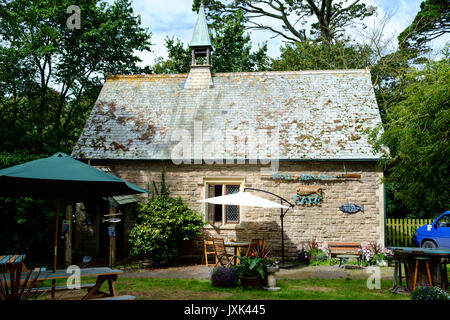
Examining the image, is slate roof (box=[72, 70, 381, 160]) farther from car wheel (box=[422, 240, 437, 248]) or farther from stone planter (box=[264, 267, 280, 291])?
stone planter (box=[264, 267, 280, 291])

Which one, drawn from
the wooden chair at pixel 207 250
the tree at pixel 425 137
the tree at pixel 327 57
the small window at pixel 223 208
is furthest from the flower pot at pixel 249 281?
the tree at pixel 327 57

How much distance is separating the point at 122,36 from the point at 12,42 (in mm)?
5277

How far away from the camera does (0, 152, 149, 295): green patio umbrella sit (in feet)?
20.1

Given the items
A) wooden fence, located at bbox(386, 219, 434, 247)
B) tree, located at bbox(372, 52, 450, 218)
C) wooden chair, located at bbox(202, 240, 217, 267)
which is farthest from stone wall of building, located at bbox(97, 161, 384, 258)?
wooden fence, located at bbox(386, 219, 434, 247)

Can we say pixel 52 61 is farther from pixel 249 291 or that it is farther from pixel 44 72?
pixel 249 291

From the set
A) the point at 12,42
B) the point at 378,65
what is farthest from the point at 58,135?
the point at 378,65

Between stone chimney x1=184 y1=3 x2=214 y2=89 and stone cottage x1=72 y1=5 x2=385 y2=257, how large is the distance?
34 centimetres

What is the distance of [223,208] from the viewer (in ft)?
44.3

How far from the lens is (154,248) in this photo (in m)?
11.7

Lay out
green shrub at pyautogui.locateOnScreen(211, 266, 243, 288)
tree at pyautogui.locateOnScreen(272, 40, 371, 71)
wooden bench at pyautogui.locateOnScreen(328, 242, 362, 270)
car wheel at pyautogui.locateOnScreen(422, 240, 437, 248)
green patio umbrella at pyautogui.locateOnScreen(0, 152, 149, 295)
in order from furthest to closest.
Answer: tree at pyautogui.locateOnScreen(272, 40, 371, 71)
car wheel at pyautogui.locateOnScreen(422, 240, 437, 248)
wooden bench at pyautogui.locateOnScreen(328, 242, 362, 270)
green shrub at pyautogui.locateOnScreen(211, 266, 243, 288)
green patio umbrella at pyautogui.locateOnScreen(0, 152, 149, 295)

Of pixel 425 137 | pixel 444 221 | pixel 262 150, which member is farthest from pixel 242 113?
pixel 444 221

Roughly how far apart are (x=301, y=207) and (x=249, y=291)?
5414 mm

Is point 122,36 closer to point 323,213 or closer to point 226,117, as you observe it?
point 226,117

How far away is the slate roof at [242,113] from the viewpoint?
13633 millimetres
